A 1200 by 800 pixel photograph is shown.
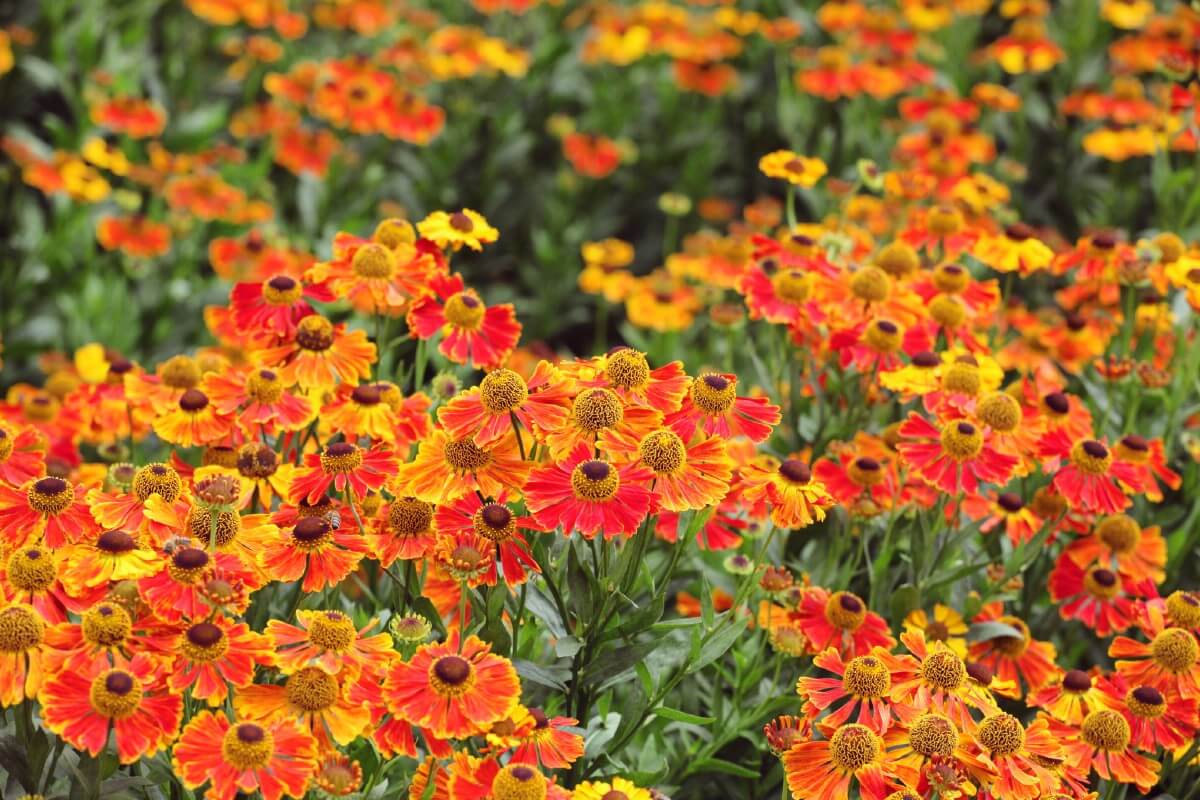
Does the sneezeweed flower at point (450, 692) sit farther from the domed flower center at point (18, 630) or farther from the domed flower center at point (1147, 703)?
the domed flower center at point (1147, 703)

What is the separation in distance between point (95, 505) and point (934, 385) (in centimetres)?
133

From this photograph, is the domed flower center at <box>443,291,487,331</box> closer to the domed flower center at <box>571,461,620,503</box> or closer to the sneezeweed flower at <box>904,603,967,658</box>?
the domed flower center at <box>571,461,620,503</box>

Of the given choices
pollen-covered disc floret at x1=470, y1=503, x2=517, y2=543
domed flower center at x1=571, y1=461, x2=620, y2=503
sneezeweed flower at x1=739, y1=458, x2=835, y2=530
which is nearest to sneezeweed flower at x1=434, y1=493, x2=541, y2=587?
pollen-covered disc floret at x1=470, y1=503, x2=517, y2=543

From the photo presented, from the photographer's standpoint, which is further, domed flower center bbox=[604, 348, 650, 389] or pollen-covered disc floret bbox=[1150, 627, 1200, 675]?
pollen-covered disc floret bbox=[1150, 627, 1200, 675]

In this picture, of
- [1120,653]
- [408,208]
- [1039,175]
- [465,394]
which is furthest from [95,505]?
[1039,175]

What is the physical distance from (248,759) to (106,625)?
224mm

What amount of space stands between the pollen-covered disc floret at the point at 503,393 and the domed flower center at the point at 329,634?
0.34 m

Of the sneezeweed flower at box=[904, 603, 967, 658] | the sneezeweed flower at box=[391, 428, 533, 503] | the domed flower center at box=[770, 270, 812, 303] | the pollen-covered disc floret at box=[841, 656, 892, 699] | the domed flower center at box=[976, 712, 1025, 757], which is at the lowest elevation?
the sneezeweed flower at box=[904, 603, 967, 658]

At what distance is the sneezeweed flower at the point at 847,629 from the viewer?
79.1 inches

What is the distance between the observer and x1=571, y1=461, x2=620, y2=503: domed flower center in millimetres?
1597

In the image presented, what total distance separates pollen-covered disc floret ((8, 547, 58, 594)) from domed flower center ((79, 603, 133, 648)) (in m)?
0.13

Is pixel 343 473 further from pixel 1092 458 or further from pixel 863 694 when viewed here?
pixel 1092 458

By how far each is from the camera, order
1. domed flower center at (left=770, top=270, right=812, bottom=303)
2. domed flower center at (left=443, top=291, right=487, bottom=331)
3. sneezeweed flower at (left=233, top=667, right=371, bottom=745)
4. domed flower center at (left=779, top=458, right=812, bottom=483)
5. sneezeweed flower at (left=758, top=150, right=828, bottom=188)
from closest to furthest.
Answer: sneezeweed flower at (left=233, top=667, right=371, bottom=745), domed flower center at (left=779, top=458, right=812, bottom=483), domed flower center at (left=443, top=291, right=487, bottom=331), domed flower center at (left=770, top=270, right=812, bottom=303), sneezeweed flower at (left=758, top=150, right=828, bottom=188)

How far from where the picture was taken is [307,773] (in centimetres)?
141
